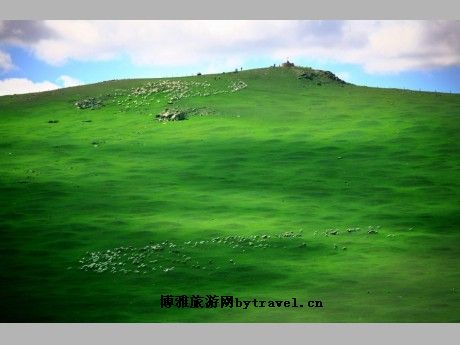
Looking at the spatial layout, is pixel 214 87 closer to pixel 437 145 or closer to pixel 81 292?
pixel 437 145

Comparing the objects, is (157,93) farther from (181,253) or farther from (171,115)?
(181,253)

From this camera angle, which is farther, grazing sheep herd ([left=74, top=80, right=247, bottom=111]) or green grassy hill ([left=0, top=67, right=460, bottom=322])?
grazing sheep herd ([left=74, top=80, right=247, bottom=111])

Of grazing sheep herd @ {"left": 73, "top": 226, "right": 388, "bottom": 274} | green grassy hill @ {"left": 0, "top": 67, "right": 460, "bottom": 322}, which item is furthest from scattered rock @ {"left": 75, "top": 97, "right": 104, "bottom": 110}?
grazing sheep herd @ {"left": 73, "top": 226, "right": 388, "bottom": 274}

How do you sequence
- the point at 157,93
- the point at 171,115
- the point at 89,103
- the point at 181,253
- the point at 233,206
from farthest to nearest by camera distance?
the point at 157,93 → the point at 89,103 → the point at 171,115 → the point at 233,206 → the point at 181,253

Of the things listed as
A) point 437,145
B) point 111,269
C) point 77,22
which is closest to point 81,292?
point 111,269

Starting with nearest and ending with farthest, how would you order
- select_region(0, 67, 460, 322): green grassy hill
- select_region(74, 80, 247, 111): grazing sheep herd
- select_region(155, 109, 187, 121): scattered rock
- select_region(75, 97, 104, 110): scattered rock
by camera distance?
1. select_region(0, 67, 460, 322): green grassy hill
2. select_region(155, 109, 187, 121): scattered rock
3. select_region(75, 97, 104, 110): scattered rock
4. select_region(74, 80, 247, 111): grazing sheep herd

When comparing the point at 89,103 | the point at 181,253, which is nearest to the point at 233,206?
the point at 181,253

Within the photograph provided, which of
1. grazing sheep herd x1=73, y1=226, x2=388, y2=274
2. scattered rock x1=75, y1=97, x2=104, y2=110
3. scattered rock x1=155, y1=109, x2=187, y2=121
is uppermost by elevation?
scattered rock x1=75, y1=97, x2=104, y2=110

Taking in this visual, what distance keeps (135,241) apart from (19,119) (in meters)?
17.3

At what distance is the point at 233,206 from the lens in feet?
104

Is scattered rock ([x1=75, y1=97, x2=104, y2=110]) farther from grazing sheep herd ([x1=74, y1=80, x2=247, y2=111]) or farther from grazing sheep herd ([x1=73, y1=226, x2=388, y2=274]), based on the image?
grazing sheep herd ([x1=73, y1=226, x2=388, y2=274])

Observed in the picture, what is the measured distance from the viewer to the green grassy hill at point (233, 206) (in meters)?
24.4

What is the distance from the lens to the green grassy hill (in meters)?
24.4

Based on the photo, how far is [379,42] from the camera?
30.3 meters
